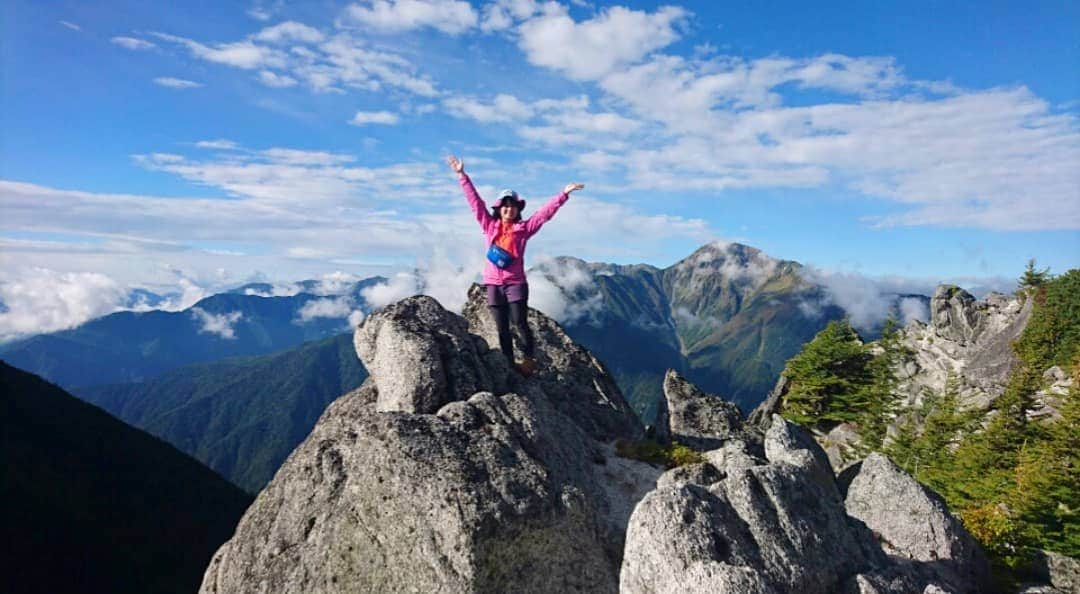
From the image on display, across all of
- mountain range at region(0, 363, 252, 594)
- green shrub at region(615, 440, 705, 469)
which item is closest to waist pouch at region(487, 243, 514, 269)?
green shrub at region(615, 440, 705, 469)

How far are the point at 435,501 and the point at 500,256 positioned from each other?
934 cm

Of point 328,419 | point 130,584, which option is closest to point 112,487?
point 130,584

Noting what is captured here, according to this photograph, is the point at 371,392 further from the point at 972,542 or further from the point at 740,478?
the point at 972,542

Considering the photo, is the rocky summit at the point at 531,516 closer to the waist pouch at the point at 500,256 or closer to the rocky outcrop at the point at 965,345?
the waist pouch at the point at 500,256

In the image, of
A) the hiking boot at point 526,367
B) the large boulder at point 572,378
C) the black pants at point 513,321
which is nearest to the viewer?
the black pants at point 513,321

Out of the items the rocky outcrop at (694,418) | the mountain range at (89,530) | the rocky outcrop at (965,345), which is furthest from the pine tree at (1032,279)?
the mountain range at (89,530)

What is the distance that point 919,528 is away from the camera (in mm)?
16781

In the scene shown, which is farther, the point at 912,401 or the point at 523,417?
the point at 912,401

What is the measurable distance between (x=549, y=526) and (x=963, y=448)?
2452 inches

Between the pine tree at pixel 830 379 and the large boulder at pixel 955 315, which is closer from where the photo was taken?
the pine tree at pixel 830 379

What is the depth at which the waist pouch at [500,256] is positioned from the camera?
2095 cm

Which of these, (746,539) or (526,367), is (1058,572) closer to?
(746,539)

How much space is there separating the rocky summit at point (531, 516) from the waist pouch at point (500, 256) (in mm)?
3800

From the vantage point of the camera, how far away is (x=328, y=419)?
832 inches
